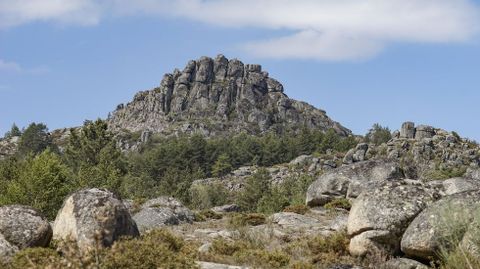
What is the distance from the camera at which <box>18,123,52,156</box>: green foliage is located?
492 ft

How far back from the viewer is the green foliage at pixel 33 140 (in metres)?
150

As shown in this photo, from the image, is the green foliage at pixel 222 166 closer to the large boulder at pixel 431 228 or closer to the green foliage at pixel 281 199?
the green foliage at pixel 281 199

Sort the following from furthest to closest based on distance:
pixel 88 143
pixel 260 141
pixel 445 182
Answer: pixel 260 141 → pixel 88 143 → pixel 445 182

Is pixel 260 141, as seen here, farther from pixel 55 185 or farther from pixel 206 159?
pixel 55 185

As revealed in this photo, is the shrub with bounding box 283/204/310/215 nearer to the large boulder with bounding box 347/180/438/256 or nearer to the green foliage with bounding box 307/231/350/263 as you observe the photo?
the green foliage with bounding box 307/231/350/263

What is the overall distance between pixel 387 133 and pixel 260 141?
35.4 metres

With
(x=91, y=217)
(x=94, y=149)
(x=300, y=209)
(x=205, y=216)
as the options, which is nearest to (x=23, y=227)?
(x=91, y=217)

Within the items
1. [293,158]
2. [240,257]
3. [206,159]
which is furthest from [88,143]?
[293,158]

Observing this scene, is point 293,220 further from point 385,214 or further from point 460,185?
point 385,214

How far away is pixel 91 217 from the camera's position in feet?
59.1

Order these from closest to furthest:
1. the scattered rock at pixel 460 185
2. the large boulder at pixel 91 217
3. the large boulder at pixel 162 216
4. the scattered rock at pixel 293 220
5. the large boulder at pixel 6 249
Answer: the large boulder at pixel 6 249, the large boulder at pixel 91 217, the scattered rock at pixel 460 185, the scattered rock at pixel 293 220, the large boulder at pixel 162 216

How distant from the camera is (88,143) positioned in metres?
70.9

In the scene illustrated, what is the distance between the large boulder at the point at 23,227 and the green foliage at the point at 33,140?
134999 millimetres

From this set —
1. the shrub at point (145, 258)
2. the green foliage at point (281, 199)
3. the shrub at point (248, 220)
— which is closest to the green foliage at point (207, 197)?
the green foliage at point (281, 199)
